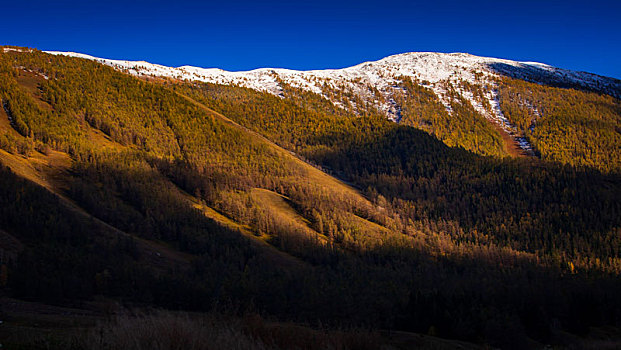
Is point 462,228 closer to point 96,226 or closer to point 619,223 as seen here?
point 619,223

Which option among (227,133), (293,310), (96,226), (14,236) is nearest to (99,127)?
(227,133)

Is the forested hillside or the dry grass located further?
the dry grass

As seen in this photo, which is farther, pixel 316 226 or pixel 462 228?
pixel 462 228

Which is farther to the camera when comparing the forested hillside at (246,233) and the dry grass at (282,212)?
the dry grass at (282,212)

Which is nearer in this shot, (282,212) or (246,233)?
(246,233)

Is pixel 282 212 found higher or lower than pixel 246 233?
higher

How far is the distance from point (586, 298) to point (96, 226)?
9761 cm

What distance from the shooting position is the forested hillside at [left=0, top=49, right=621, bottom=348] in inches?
1897

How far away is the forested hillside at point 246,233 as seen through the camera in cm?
4819

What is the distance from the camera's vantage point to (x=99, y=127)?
149625 mm

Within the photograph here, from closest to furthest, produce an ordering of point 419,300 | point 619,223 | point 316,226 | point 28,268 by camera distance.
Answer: point 28,268 < point 419,300 < point 316,226 < point 619,223

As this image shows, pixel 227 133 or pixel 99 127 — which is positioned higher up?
pixel 227 133

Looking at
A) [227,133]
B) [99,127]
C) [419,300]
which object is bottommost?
[419,300]

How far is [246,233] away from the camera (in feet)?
377
